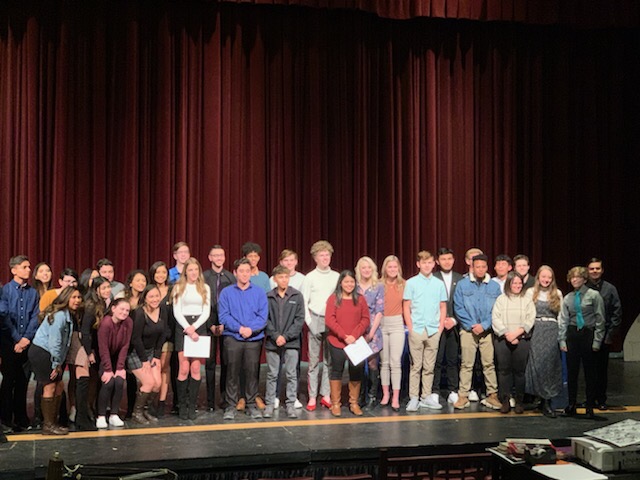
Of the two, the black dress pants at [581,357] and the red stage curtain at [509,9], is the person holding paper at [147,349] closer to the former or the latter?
the black dress pants at [581,357]

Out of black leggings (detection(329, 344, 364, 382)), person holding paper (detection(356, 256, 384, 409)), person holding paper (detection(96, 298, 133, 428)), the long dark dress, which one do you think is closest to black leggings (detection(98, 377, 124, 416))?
person holding paper (detection(96, 298, 133, 428))

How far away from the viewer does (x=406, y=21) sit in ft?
39.4

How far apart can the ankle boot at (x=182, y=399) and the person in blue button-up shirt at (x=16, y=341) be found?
137 cm

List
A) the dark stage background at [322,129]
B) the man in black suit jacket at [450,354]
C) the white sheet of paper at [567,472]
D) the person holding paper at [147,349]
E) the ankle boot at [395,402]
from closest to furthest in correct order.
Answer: the white sheet of paper at [567,472] → the person holding paper at [147,349] → the ankle boot at [395,402] → the man in black suit jacket at [450,354] → the dark stage background at [322,129]

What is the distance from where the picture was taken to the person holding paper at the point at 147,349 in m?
7.62

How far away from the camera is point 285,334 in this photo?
820 centimetres

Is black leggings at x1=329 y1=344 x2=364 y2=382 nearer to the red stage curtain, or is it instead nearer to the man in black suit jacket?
the man in black suit jacket

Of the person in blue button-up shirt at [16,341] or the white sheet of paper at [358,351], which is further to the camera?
the white sheet of paper at [358,351]

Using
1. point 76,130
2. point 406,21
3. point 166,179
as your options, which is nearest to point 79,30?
point 76,130

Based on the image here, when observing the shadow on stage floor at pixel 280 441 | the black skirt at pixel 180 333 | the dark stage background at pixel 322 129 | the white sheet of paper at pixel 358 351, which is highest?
the dark stage background at pixel 322 129

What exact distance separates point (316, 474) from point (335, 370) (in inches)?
65.5

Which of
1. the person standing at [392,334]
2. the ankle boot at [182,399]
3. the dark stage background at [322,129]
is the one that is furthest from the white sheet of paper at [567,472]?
the dark stage background at [322,129]

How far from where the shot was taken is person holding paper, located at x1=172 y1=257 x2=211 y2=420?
7.87 metres

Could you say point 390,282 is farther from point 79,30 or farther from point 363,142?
point 79,30
